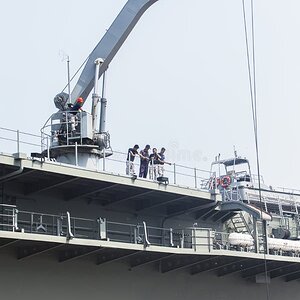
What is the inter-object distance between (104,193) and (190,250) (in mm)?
3238

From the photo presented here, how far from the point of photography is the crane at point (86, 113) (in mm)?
22047

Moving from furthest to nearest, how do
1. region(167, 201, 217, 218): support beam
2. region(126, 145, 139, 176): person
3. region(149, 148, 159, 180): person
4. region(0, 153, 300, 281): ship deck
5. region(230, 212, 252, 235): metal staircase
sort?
region(230, 212, 252, 235): metal staircase < region(167, 201, 217, 218): support beam < region(149, 148, 159, 180): person < region(126, 145, 139, 176): person < region(0, 153, 300, 281): ship deck

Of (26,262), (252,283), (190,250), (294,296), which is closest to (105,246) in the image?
(26,262)

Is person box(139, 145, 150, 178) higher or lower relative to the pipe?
higher

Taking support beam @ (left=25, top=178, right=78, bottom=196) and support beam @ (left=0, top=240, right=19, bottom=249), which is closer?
support beam @ (left=0, top=240, right=19, bottom=249)

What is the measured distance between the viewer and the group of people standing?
74.2 ft

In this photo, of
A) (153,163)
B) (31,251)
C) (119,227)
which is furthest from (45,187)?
(153,163)

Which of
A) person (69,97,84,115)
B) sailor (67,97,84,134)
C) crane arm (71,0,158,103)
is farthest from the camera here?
crane arm (71,0,158,103)

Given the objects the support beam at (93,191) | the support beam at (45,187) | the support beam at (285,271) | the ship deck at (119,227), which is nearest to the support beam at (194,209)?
the ship deck at (119,227)

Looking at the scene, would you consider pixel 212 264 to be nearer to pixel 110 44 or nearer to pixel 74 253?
pixel 74 253

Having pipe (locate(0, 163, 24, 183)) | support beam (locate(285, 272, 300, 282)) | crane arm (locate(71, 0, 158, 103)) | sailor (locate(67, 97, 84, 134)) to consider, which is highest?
crane arm (locate(71, 0, 158, 103))

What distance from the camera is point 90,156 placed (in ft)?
72.8

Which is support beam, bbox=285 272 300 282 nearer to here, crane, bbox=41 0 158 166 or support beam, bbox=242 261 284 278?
support beam, bbox=242 261 284 278

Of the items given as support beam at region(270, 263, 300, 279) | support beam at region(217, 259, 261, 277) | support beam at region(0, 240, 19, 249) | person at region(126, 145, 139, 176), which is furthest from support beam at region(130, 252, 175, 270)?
support beam at region(270, 263, 300, 279)
